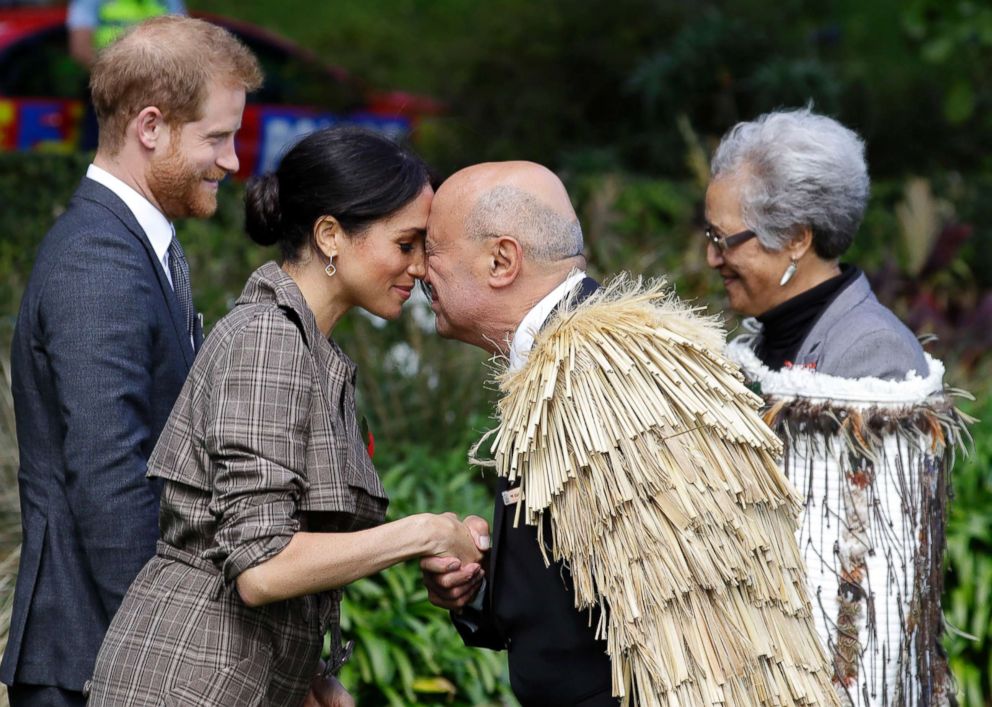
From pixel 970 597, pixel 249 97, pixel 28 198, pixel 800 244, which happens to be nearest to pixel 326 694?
pixel 800 244

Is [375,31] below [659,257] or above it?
above

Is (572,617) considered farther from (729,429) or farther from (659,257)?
(659,257)

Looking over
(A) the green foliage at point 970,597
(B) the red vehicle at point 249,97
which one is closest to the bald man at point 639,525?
(A) the green foliage at point 970,597

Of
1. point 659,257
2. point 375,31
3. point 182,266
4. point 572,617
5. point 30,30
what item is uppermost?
point 375,31

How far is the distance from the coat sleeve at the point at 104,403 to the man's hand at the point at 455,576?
23.9 inches

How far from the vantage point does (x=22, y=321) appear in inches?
106

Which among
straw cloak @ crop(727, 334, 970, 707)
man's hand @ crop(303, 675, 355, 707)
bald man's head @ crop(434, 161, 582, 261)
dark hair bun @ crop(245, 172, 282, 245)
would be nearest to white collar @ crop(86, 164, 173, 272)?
dark hair bun @ crop(245, 172, 282, 245)

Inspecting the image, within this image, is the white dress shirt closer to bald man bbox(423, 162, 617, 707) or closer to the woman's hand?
bald man bbox(423, 162, 617, 707)

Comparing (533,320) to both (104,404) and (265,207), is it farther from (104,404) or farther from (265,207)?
(104,404)

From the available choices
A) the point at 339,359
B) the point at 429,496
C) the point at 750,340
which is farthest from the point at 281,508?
the point at 429,496

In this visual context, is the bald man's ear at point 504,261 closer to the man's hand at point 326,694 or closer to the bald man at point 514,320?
the bald man at point 514,320

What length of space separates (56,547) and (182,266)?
74 centimetres

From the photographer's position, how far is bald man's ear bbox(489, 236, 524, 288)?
2.51m

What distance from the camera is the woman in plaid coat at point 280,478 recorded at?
224cm
